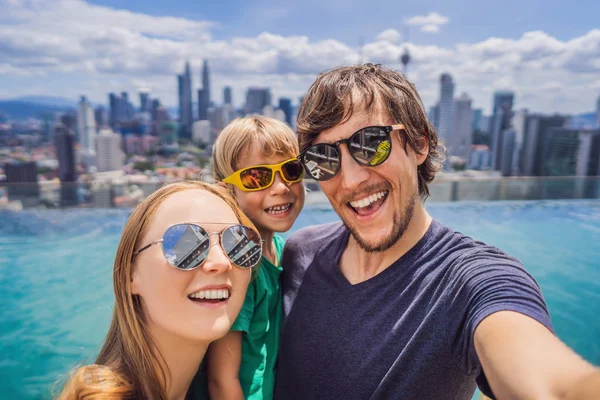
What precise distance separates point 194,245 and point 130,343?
40 centimetres

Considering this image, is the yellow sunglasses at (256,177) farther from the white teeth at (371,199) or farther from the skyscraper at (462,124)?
the skyscraper at (462,124)

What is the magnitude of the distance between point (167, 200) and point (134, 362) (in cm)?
54

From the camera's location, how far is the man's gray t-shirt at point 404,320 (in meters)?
1.04

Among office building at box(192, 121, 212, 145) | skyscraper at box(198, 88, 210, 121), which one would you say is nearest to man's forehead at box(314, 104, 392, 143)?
office building at box(192, 121, 212, 145)

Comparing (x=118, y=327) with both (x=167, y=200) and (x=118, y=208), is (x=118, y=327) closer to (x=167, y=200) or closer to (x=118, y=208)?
(x=167, y=200)

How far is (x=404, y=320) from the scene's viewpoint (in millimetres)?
1207

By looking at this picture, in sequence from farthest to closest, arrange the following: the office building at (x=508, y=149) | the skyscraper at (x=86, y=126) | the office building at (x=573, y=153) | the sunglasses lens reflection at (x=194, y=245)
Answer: the skyscraper at (x=86, y=126) → the office building at (x=508, y=149) → the office building at (x=573, y=153) → the sunglasses lens reflection at (x=194, y=245)

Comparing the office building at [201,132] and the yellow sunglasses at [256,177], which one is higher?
the yellow sunglasses at [256,177]

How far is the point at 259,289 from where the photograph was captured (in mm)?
1648

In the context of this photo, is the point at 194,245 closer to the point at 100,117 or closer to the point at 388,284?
the point at 388,284

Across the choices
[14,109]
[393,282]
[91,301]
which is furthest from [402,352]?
[14,109]

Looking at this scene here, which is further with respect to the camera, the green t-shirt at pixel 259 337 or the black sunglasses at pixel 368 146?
the green t-shirt at pixel 259 337

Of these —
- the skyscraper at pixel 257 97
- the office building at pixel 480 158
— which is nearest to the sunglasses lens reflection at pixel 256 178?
the office building at pixel 480 158

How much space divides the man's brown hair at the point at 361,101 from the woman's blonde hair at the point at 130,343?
0.54 meters
